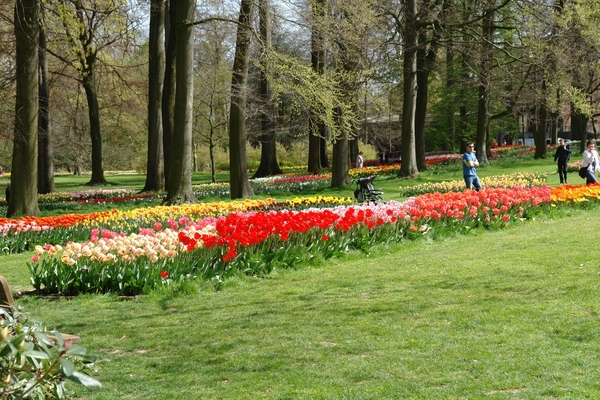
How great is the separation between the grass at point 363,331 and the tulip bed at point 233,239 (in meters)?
0.28

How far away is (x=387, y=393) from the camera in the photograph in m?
4.46

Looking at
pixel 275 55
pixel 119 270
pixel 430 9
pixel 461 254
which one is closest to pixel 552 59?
pixel 430 9

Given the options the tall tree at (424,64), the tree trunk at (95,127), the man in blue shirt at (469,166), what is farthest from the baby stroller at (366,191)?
the tree trunk at (95,127)

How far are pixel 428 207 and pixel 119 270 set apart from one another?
573 cm

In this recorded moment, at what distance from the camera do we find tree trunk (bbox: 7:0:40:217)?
14852mm

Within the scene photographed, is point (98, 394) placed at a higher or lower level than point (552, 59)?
lower

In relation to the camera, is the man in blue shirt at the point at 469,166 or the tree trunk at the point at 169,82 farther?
the tree trunk at the point at 169,82

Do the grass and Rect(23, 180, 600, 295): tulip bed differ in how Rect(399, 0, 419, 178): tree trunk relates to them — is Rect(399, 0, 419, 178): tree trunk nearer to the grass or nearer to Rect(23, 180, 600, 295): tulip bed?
Rect(23, 180, 600, 295): tulip bed

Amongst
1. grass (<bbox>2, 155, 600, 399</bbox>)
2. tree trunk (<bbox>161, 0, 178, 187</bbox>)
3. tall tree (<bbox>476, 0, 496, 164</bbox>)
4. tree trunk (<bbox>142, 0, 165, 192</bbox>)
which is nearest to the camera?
grass (<bbox>2, 155, 600, 399</bbox>)

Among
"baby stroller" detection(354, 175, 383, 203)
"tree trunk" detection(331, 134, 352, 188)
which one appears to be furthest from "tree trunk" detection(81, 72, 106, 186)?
"baby stroller" detection(354, 175, 383, 203)

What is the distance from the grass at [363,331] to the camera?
183 inches

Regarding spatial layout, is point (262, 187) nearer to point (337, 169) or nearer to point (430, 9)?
point (337, 169)

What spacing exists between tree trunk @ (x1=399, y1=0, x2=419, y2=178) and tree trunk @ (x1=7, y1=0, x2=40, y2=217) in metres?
12.5

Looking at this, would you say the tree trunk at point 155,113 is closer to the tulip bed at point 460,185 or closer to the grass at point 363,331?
the tulip bed at point 460,185
